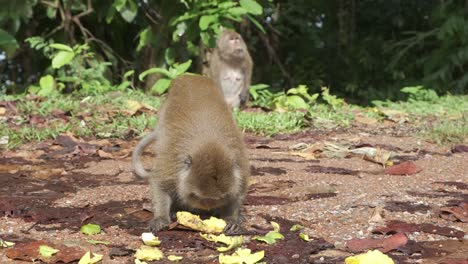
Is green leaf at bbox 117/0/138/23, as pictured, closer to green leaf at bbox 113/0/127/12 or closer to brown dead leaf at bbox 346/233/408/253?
green leaf at bbox 113/0/127/12

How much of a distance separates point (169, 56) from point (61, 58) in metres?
1.36

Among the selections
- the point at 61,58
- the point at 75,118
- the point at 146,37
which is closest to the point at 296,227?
the point at 75,118

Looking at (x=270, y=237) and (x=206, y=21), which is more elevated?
(x=206, y=21)

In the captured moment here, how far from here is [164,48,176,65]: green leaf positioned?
390 inches

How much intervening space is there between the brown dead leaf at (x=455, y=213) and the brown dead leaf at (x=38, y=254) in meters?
1.84

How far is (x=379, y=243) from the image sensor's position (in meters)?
3.49

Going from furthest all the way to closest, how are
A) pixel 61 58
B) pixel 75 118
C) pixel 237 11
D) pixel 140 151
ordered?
pixel 61 58 → pixel 237 11 → pixel 75 118 → pixel 140 151

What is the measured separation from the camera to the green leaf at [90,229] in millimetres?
3836

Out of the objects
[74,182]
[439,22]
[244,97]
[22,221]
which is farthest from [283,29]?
[22,221]

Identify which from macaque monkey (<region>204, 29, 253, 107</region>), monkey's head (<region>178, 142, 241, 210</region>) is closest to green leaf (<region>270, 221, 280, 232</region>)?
monkey's head (<region>178, 142, 241, 210</region>)

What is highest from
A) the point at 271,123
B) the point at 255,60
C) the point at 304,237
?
the point at 304,237

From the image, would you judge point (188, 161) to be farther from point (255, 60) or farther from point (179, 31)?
point (255, 60)

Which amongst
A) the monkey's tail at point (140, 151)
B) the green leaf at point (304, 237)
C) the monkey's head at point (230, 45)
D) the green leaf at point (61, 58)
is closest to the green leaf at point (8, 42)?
the green leaf at point (61, 58)

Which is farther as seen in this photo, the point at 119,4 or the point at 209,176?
the point at 119,4
